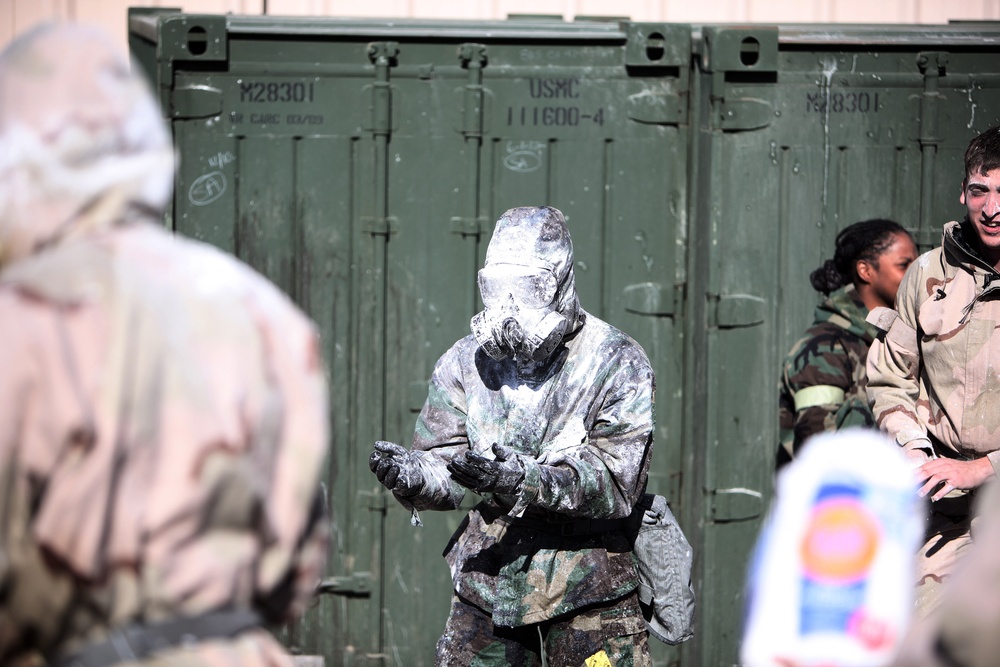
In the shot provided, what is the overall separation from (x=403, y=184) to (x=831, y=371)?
1.82 metres

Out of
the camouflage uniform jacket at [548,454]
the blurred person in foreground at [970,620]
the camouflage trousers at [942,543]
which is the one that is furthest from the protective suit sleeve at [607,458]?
the blurred person in foreground at [970,620]

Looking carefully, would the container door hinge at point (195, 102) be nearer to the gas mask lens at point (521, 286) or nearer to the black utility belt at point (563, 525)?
the gas mask lens at point (521, 286)

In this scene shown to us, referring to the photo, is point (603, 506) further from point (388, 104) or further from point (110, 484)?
point (388, 104)

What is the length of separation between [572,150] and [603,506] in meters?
2.36

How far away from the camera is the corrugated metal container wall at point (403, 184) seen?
556 centimetres

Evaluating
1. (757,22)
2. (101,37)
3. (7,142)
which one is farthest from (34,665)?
(757,22)

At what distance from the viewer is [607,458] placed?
3605 millimetres

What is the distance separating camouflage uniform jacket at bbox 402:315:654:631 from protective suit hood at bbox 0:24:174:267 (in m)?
1.74

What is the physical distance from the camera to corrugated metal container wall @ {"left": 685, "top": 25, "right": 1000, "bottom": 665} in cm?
559

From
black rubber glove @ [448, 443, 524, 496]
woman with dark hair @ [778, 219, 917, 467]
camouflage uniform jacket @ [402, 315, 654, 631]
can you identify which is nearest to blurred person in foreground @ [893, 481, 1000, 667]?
black rubber glove @ [448, 443, 524, 496]

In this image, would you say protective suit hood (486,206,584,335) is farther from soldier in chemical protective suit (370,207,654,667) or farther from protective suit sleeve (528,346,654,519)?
protective suit sleeve (528,346,654,519)

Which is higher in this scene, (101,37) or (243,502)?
(101,37)

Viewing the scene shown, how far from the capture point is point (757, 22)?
22.4 feet

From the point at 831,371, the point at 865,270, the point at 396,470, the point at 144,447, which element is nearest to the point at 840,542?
the point at 144,447
